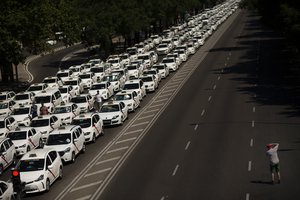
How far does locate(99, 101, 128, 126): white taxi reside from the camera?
3969 centimetres

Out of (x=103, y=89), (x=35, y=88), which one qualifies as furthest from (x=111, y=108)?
(x=35, y=88)

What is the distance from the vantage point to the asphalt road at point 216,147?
80.8 feet

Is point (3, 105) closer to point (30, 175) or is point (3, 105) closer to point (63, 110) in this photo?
point (63, 110)

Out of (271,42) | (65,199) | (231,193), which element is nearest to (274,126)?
(231,193)

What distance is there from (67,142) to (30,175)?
220 inches

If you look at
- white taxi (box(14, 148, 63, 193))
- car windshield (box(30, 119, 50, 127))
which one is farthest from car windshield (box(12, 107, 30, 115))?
white taxi (box(14, 148, 63, 193))

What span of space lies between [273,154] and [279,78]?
3454 centimetres

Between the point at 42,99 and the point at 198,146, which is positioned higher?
the point at 42,99

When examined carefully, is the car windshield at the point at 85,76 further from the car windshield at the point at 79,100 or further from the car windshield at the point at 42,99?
the car windshield at the point at 79,100

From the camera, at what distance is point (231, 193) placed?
2370cm

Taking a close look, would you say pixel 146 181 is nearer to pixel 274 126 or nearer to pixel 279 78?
pixel 274 126

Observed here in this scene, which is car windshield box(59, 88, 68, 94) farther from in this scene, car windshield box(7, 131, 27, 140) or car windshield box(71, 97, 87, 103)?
car windshield box(7, 131, 27, 140)

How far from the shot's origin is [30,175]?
2616 centimetres

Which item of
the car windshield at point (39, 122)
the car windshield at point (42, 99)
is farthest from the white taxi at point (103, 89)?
the car windshield at point (39, 122)
